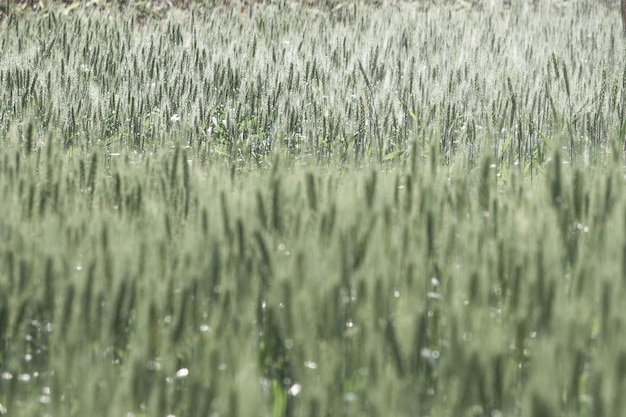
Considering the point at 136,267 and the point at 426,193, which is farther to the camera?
the point at 426,193

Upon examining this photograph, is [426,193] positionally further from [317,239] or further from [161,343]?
[161,343]

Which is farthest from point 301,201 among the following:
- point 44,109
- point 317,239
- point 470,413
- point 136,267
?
point 44,109

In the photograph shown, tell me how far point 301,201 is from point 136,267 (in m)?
0.40

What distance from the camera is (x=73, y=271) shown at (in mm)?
1298

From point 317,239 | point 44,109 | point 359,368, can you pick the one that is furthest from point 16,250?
point 44,109

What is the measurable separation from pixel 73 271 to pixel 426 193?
612 mm

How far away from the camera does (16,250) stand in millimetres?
1372

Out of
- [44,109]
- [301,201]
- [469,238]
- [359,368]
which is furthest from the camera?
[44,109]

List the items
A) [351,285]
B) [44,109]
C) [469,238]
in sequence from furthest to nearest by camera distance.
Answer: [44,109], [469,238], [351,285]

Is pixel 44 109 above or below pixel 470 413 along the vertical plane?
above

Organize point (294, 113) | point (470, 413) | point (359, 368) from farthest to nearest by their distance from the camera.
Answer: point (294, 113) → point (359, 368) → point (470, 413)

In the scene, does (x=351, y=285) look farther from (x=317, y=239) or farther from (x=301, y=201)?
(x=301, y=201)

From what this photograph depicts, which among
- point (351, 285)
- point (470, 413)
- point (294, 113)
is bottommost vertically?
point (470, 413)

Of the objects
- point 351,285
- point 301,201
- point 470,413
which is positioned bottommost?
point 470,413
